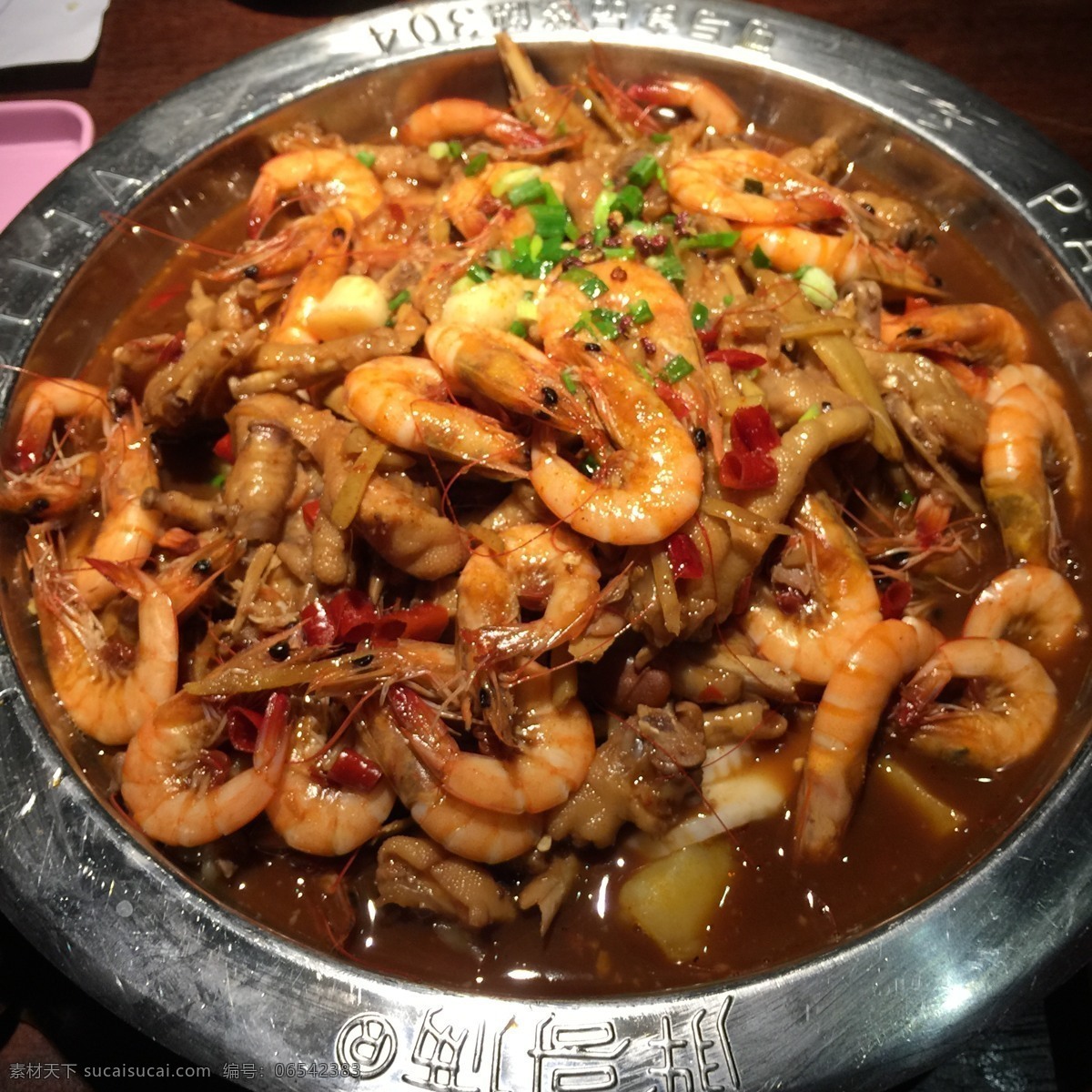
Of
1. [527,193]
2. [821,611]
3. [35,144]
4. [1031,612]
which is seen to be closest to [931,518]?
[1031,612]

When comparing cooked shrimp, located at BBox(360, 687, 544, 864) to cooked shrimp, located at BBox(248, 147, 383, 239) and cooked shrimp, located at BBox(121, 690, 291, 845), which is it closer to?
cooked shrimp, located at BBox(121, 690, 291, 845)

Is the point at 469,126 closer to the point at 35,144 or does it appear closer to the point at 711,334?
the point at 711,334

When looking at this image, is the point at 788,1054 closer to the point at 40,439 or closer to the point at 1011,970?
the point at 1011,970

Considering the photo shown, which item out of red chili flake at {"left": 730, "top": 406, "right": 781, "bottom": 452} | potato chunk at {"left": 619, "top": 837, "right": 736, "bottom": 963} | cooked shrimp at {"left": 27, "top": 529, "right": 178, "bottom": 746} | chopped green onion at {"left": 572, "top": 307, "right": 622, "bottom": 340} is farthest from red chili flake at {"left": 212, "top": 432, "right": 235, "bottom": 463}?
potato chunk at {"left": 619, "top": 837, "right": 736, "bottom": 963}

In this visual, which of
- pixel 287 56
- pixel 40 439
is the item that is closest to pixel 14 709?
pixel 40 439

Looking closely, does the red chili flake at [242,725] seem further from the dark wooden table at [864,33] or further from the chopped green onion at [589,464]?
the dark wooden table at [864,33]

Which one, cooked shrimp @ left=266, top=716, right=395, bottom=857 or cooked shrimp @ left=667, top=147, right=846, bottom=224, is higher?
cooked shrimp @ left=667, top=147, right=846, bottom=224
